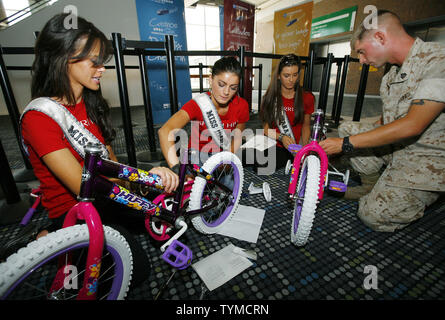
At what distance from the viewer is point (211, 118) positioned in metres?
1.66

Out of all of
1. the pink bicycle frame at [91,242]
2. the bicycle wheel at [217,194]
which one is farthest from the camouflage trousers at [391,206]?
the pink bicycle frame at [91,242]

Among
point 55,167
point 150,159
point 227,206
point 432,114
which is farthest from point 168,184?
point 150,159

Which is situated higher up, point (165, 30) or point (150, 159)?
point (165, 30)

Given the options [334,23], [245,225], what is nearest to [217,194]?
[245,225]

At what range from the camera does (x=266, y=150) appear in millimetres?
2266

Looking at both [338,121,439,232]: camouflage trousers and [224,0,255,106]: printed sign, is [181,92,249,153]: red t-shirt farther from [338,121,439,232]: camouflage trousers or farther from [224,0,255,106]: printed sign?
[224,0,255,106]: printed sign

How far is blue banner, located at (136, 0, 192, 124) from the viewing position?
4.26 metres

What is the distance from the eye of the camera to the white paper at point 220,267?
1.08m

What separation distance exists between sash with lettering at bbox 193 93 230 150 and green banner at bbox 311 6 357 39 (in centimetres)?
968

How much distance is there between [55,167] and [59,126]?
0.67ft

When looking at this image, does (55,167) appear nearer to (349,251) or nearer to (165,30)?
(349,251)

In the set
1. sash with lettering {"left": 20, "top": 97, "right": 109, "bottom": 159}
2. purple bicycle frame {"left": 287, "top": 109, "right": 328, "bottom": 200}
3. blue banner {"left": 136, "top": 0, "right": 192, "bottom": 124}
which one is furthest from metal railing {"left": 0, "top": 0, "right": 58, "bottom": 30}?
purple bicycle frame {"left": 287, "top": 109, "right": 328, "bottom": 200}

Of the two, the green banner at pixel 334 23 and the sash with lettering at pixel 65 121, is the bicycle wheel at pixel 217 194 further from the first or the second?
the green banner at pixel 334 23
